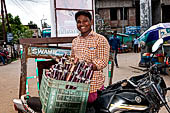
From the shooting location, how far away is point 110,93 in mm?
1879

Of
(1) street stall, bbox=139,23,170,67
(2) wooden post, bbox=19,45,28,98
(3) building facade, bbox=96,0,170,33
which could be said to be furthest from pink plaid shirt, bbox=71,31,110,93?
(3) building facade, bbox=96,0,170,33

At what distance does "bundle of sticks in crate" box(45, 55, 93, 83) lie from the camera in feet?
5.42

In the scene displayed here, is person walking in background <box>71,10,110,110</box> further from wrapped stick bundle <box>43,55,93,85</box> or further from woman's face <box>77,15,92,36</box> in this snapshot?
wrapped stick bundle <box>43,55,93,85</box>

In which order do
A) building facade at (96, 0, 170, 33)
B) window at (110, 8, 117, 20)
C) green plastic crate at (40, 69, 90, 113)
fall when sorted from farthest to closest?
window at (110, 8, 117, 20) < building facade at (96, 0, 170, 33) < green plastic crate at (40, 69, 90, 113)

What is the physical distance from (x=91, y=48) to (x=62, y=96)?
2.34ft

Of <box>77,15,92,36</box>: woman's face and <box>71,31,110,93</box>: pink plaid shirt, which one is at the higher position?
<box>77,15,92,36</box>: woman's face

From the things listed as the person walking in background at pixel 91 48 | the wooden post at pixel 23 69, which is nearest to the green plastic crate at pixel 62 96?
the person walking in background at pixel 91 48

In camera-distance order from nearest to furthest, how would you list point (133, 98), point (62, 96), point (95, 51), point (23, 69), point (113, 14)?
point (62, 96), point (133, 98), point (95, 51), point (23, 69), point (113, 14)

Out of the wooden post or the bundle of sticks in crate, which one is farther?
the wooden post

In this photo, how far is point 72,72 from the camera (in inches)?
65.4

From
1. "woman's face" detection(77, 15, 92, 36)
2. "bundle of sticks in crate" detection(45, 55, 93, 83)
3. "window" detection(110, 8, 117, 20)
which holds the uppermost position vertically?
"window" detection(110, 8, 117, 20)

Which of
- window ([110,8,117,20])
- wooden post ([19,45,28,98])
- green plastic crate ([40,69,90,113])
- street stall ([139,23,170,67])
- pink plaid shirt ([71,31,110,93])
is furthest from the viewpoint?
window ([110,8,117,20])

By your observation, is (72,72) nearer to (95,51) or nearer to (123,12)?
(95,51)

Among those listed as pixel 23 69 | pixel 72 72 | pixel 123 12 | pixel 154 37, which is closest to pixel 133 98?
pixel 72 72
